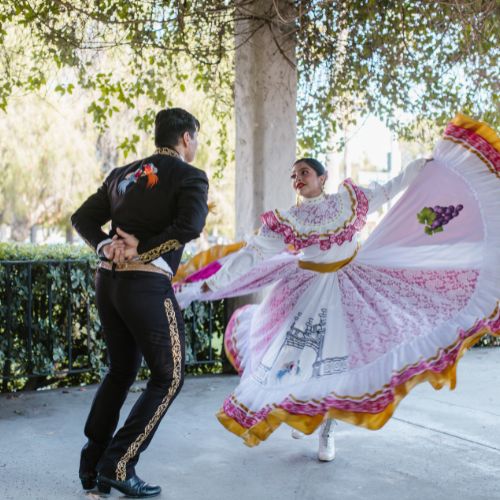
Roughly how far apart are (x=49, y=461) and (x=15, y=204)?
20267 mm

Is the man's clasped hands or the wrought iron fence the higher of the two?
the man's clasped hands

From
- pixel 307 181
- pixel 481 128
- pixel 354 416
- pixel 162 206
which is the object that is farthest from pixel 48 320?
pixel 481 128

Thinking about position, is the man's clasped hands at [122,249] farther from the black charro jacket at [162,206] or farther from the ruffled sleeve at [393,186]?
the ruffled sleeve at [393,186]

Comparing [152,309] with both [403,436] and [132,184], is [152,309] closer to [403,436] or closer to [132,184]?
[132,184]

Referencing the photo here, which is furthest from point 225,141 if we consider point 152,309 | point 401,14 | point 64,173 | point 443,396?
point 64,173

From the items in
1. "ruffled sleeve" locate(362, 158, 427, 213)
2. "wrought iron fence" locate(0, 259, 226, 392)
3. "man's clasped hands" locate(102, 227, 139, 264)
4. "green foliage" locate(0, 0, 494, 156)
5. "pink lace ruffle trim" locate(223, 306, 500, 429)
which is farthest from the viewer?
"green foliage" locate(0, 0, 494, 156)

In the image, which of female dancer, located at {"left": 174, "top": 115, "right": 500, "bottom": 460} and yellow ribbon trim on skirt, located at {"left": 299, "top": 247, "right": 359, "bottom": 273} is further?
yellow ribbon trim on skirt, located at {"left": 299, "top": 247, "right": 359, "bottom": 273}

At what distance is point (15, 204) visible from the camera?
2359cm

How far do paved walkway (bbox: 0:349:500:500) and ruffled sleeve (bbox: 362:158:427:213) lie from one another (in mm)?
1506

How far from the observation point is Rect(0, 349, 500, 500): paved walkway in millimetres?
3945

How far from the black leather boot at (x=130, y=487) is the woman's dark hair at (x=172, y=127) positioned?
164 cm

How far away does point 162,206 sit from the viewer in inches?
144

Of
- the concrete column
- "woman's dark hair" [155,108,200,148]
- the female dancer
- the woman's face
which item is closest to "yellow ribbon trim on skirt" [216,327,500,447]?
the female dancer

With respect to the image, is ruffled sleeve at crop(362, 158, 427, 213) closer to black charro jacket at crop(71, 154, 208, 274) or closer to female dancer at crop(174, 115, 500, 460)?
female dancer at crop(174, 115, 500, 460)
